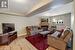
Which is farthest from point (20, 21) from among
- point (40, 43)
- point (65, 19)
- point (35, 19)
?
point (65, 19)

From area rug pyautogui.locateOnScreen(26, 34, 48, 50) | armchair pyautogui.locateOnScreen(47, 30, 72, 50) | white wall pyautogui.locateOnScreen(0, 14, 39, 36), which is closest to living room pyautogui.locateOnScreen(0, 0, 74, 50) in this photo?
white wall pyautogui.locateOnScreen(0, 14, 39, 36)

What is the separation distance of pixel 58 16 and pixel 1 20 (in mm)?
6614

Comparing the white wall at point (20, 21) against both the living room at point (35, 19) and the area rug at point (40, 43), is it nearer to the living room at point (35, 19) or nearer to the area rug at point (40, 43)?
the living room at point (35, 19)

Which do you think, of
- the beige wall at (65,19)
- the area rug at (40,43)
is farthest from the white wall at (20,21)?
the area rug at (40,43)

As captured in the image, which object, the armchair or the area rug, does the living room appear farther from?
the armchair

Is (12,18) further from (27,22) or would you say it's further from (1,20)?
(27,22)

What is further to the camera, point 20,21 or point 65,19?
point 65,19

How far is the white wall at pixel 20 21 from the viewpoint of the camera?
7637mm

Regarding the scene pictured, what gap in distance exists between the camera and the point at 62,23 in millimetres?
10422

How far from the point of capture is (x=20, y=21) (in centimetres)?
950

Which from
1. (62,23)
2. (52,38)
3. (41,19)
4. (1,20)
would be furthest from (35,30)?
(52,38)

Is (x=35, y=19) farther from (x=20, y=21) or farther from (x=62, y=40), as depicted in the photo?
(x=62, y=40)

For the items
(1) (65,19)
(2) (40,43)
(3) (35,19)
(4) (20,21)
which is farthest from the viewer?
(3) (35,19)

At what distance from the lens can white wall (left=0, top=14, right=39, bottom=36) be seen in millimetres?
7637
